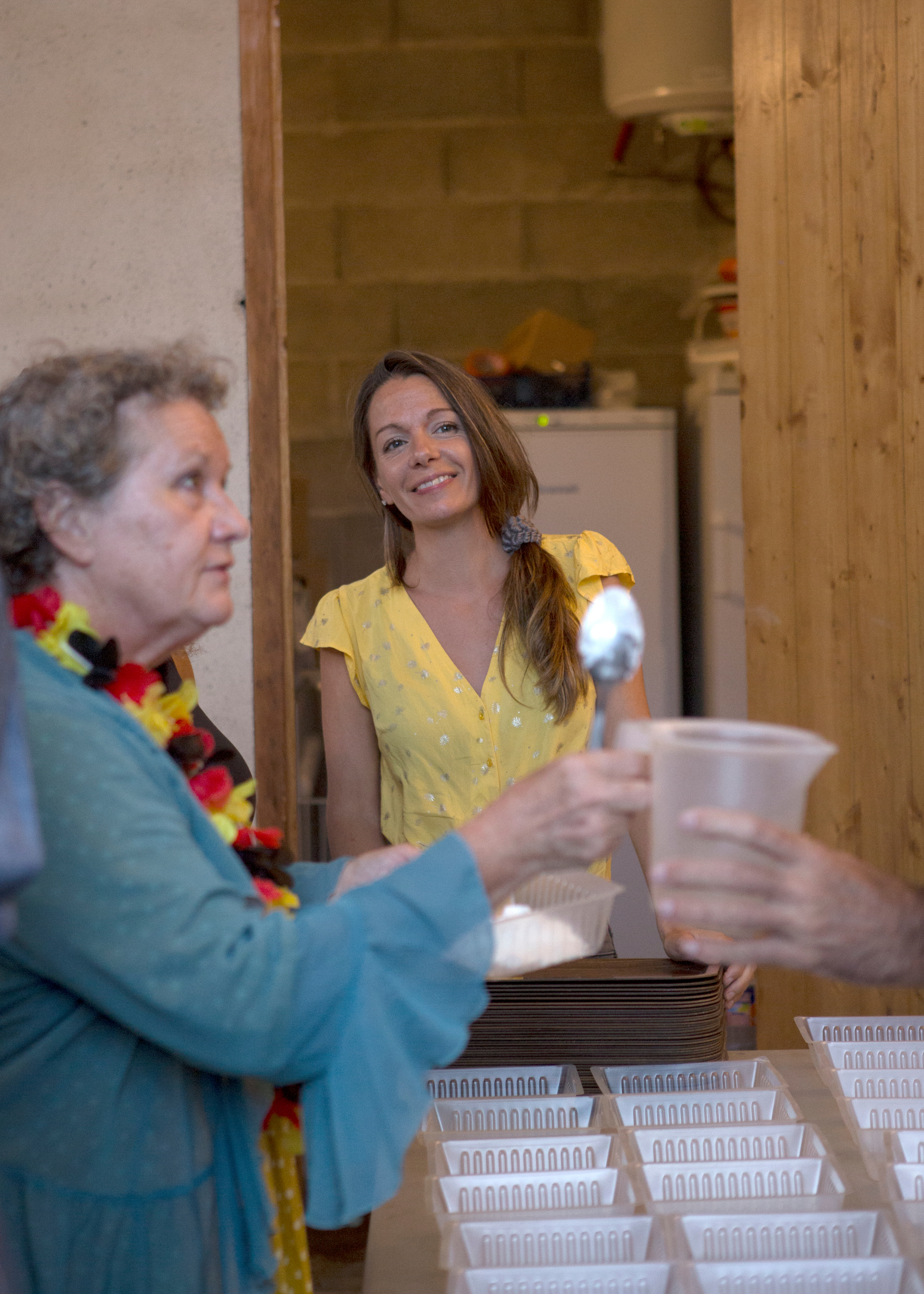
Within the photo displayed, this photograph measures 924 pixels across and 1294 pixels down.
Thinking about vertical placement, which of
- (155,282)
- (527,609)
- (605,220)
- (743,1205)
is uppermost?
(605,220)

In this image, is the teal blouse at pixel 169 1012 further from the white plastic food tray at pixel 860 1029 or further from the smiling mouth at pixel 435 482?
the smiling mouth at pixel 435 482

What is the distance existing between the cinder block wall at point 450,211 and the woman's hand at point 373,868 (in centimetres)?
307

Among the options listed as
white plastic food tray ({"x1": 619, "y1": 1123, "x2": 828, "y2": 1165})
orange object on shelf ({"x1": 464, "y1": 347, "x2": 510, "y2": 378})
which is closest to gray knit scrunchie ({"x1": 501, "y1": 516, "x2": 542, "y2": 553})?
white plastic food tray ({"x1": 619, "y1": 1123, "x2": 828, "y2": 1165})

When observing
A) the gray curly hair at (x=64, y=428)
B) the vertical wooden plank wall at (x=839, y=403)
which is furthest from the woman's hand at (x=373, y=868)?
the vertical wooden plank wall at (x=839, y=403)

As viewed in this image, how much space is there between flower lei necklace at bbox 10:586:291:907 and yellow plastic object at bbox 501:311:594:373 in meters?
3.13

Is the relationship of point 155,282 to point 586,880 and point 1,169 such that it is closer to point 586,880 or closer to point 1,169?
point 1,169

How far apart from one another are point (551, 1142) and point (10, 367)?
1838 mm

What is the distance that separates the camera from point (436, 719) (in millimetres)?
2016

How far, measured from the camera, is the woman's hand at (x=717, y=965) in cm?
152

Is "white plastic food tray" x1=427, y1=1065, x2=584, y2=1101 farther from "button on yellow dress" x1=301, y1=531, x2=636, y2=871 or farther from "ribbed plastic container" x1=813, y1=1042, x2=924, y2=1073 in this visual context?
"button on yellow dress" x1=301, y1=531, x2=636, y2=871

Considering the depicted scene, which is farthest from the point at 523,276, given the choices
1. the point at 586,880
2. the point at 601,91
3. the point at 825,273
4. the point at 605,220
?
the point at 586,880

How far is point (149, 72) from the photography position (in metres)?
2.42

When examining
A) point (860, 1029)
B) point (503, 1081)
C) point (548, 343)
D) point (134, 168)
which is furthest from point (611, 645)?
point (548, 343)

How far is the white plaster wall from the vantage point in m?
2.42
